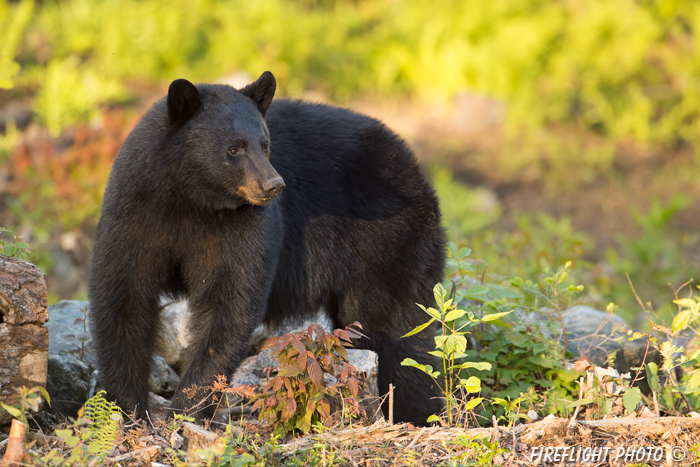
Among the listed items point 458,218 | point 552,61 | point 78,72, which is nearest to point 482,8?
point 552,61

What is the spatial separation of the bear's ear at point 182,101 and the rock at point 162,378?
1474mm

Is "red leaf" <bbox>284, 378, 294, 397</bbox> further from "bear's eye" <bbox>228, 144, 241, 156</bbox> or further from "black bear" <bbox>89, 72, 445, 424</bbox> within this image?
"bear's eye" <bbox>228, 144, 241, 156</bbox>

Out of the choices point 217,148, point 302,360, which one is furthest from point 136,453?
point 217,148

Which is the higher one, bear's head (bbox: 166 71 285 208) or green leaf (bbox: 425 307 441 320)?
bear's head (bbox: 166 71 285 208)

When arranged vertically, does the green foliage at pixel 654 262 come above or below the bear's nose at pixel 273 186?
below

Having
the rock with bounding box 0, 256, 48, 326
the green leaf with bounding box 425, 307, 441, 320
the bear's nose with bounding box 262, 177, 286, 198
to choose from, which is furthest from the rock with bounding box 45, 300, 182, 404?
the green leaf with bounding box 425, 307, 441, 320

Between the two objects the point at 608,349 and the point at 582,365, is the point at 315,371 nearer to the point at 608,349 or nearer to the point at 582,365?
the point at 582,365

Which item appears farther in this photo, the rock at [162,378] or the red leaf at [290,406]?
the rock at [162,378]

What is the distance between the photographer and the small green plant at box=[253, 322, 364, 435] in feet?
10.2

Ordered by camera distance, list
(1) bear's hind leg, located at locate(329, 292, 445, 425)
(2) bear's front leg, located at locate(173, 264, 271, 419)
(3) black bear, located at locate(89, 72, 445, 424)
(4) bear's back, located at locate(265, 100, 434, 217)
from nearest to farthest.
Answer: (3) black bear, located at locate(89, 72, 445, 424) < (2) bear's front leg, located at locate(173, 264, 271, 419) < (4) bear's back, located at locate(265, 100, 434, 217) < (1) bear's hind leg, located at locate(329, 292, 445, 425)

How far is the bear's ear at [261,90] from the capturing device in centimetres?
346

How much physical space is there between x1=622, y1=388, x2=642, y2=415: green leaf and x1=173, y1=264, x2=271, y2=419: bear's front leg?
1.79 meters

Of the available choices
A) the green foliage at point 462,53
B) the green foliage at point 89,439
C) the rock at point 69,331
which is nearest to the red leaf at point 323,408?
the green foliage at point 89,439

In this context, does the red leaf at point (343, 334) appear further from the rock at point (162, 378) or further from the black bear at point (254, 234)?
the rock at point (162, 378)
